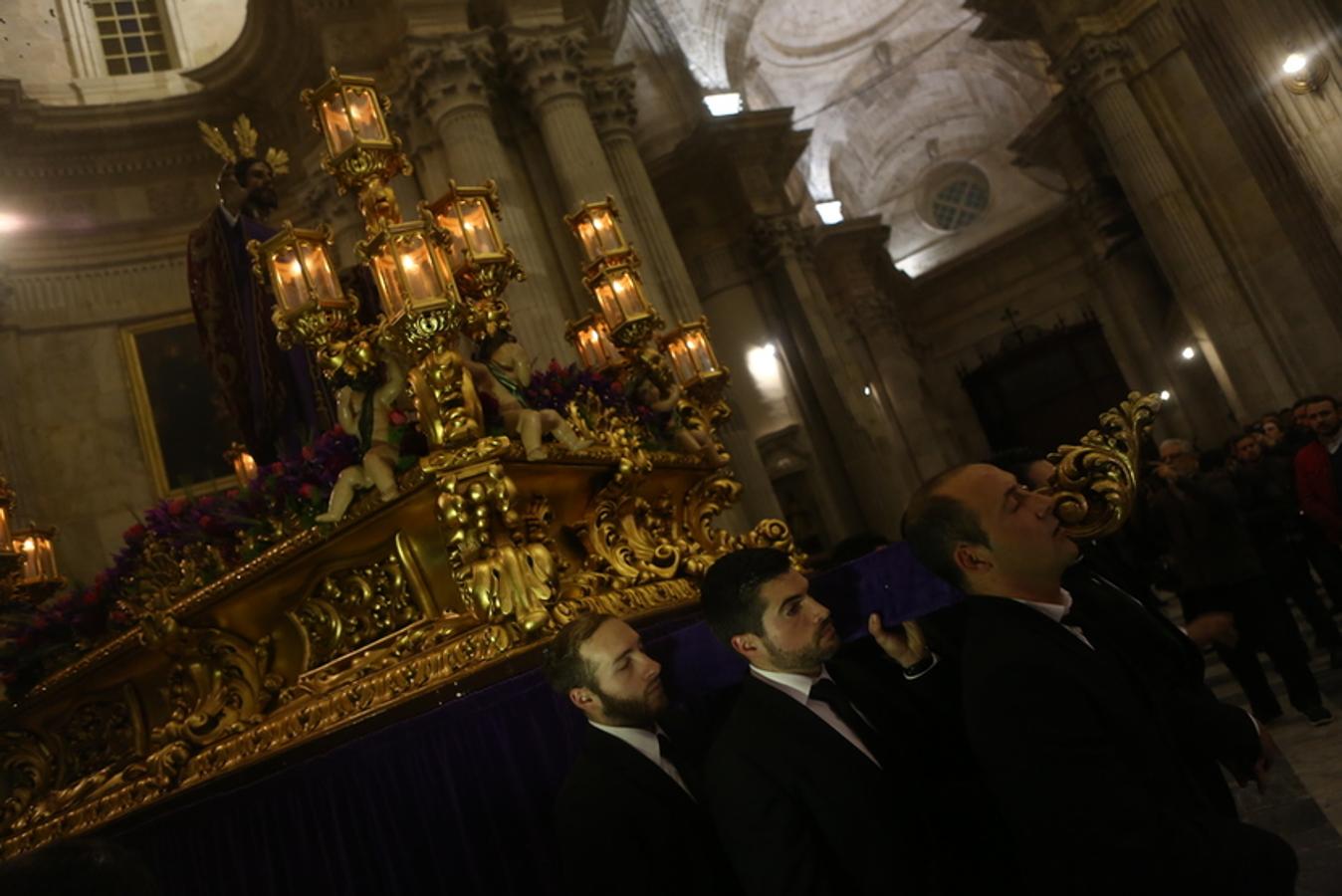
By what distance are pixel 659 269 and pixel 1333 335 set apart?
29.1 feet

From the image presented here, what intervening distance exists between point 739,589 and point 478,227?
2598 mm

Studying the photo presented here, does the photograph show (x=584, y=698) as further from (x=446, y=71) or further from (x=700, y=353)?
(x=446, y=71)

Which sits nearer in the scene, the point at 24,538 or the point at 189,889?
the point at 189,889

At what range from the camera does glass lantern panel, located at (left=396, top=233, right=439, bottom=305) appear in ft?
12.4

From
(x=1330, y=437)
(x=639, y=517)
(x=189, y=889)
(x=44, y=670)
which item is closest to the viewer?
(x=189, y=889)

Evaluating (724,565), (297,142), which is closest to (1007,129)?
(297,142)

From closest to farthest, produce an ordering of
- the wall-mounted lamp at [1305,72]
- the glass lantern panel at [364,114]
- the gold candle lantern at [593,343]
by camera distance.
Answer: the glass lantern panel at [364,114] < the gold candle lantern at [593,343] < the wall-mounted lamp at [1305,72]

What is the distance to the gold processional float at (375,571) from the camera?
3.60 meters

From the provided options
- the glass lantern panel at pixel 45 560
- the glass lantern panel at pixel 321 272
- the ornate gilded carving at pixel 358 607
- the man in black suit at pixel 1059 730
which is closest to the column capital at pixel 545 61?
the glass lantern panel at pixel 45 560

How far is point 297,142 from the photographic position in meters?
11.9

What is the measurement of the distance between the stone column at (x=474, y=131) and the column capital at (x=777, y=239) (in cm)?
669

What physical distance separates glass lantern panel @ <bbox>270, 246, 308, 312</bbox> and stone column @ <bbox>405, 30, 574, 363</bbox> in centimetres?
577

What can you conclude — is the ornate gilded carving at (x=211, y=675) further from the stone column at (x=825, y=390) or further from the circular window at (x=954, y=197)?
the circular window at (x=954, y=197)

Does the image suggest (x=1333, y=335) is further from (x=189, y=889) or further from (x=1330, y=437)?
(x=189, y=889)
